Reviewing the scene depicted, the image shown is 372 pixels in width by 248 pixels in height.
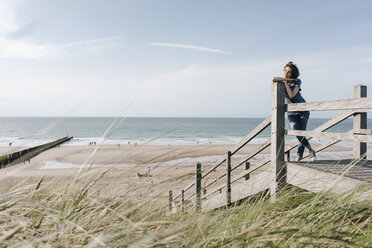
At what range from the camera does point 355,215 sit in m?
1.53

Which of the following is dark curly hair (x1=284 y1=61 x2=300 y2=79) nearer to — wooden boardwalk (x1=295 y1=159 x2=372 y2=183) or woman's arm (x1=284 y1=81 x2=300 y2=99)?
woman's arm (x1=284 y1=81 x2=300 y2=99)

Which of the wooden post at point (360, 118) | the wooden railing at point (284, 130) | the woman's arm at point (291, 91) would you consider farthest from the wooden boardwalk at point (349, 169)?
the woman's arm at point (291, 91)

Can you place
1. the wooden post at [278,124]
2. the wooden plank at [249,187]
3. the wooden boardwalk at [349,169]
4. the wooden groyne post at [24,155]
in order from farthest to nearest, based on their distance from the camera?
the wooden plank at [249,187] → the wooden post at [278,124] → the wooden boardwalk at [349,169] → the wooden groyne post at [24,155]

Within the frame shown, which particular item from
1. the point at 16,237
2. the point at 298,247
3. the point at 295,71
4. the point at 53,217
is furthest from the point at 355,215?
the point at 295,71

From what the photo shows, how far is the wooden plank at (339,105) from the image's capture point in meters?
2.34

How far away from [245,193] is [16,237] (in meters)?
3.51

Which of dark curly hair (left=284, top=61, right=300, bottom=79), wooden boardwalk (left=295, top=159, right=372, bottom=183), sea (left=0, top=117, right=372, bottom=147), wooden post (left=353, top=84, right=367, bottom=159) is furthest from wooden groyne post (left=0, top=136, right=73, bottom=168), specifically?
wooden post (left=353, top=84, right=367, bottom=159)

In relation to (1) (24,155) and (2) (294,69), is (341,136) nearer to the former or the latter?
(2) (294,69)

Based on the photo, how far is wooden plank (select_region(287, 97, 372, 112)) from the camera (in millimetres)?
2339

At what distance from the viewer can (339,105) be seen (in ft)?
8.77

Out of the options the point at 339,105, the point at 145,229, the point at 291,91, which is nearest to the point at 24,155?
the point at 145,229

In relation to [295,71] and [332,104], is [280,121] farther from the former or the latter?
[295,71]

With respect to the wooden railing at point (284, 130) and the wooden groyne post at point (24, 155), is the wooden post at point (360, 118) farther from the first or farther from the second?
the wooden groyne post at point (24, 155)

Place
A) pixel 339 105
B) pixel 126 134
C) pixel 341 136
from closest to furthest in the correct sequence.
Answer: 1. pixel 339 105
2. pixel 341 136
3. pixel 126 134
